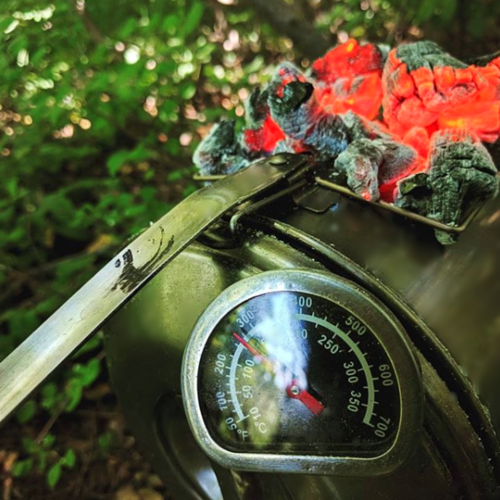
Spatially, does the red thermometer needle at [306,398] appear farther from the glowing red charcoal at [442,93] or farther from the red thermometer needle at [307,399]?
the glowing red charcoal at [442,93]

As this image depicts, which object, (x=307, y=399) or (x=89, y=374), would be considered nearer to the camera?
(x=307, y=399)

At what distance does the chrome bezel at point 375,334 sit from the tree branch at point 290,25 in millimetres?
2108

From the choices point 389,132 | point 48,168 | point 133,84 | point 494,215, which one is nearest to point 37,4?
point 133,84

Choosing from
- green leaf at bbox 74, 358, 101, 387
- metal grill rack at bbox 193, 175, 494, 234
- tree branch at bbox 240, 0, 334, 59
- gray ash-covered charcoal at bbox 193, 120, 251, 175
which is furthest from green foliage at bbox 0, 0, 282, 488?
metal grill rack at bbox 193, 175, 494, 234

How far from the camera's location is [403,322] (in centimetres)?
103

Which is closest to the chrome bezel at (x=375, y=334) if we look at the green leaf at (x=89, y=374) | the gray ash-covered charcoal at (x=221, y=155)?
the gray ash-covered charcoal at (x=221, y=155)

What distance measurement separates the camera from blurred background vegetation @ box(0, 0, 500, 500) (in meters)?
2.09

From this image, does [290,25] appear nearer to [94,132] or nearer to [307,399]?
[94,132]

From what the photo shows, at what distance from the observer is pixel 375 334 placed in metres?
0.91

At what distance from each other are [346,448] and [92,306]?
22.1 inches

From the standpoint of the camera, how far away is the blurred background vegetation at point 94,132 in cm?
209

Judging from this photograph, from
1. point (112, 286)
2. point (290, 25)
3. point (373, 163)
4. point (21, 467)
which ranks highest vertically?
point (290, 25)

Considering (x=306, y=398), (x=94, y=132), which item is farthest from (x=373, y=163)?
(x=94, y=132)

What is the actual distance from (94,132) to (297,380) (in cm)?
198
